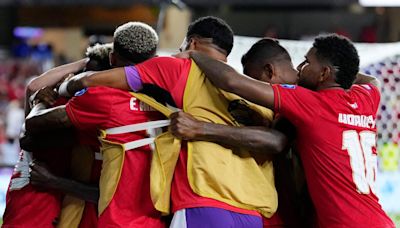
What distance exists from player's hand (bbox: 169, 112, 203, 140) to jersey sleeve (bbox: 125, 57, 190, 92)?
0.56 feet

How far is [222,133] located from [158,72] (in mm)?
475

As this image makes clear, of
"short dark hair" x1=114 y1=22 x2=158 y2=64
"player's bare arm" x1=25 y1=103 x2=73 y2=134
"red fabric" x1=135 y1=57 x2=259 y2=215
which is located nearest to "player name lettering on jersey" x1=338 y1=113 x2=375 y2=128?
"red fabric" x1=135 y1=57 x2=259 y2=215

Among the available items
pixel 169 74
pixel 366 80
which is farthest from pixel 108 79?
pixel 366 80

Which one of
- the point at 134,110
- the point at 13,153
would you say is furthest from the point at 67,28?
the point at 134,110

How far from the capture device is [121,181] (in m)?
4.65

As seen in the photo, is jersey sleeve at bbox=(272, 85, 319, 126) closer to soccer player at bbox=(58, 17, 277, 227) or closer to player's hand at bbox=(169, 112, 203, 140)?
soccer player at bbox=(58, 17, 277, 227)

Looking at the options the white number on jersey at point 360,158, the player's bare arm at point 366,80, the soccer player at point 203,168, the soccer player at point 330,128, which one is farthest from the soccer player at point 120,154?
the player's bare arm at point 366,80

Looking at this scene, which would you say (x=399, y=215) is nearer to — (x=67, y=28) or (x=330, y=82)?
(x=330, y=82)

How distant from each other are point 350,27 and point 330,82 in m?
22.0

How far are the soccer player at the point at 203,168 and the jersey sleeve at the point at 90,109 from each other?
0.08m

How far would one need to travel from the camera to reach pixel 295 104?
4617 millimetres

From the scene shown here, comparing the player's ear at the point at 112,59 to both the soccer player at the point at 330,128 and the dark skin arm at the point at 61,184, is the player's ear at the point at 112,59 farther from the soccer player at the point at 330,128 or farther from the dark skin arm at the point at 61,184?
the dark skin arm at the point at 61,184

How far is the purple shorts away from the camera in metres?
4.46

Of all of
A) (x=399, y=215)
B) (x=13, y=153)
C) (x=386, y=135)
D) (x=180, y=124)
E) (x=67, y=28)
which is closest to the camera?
(x=180, y=124)
